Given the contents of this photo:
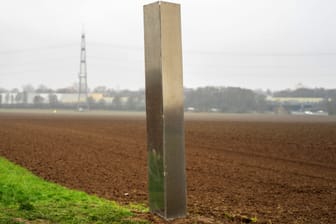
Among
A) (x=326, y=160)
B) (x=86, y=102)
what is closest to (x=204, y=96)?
(x=86, y=102)

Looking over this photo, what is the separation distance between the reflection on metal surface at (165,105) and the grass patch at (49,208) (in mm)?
641

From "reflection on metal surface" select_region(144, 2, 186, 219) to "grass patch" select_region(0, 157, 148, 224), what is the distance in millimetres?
641

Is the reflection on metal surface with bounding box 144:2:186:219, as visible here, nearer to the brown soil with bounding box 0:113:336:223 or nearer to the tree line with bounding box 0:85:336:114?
the brown soil with bounding box 0:113:336:223

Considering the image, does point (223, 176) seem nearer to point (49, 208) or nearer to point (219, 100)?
point (49, 208)

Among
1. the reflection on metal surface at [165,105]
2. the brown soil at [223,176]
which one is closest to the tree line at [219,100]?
the brown soil at [223,176]

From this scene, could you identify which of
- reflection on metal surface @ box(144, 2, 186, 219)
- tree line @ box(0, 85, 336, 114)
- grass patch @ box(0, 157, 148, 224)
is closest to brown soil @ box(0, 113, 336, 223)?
reflection on metal surface @ box(144, 2, 186, 219)

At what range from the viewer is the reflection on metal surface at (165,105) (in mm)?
5355

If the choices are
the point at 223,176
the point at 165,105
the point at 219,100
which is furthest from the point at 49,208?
the point at 219,100

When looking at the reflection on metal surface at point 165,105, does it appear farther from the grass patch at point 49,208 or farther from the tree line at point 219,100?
the tree line at point 219,100

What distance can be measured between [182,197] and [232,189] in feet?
15.0

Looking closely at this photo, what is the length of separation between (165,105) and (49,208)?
2.41m

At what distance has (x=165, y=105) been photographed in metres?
5.37

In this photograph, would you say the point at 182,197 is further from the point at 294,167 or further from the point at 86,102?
the point at 86,102

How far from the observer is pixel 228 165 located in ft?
47.4
